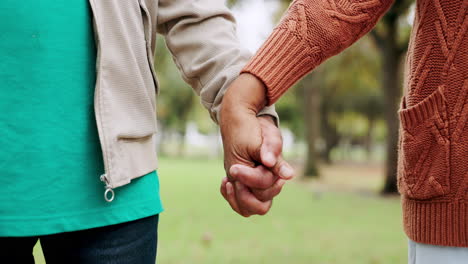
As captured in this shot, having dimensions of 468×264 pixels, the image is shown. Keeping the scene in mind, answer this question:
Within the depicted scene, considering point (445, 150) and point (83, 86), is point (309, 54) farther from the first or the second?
point (83, 86)

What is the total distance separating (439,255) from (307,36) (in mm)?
629

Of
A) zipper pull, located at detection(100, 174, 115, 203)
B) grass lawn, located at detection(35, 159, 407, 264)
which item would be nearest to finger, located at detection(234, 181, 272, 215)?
zipper pull, located at detection(100, 174, 115, 203)

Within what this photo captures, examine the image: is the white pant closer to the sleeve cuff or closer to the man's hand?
the man's hand

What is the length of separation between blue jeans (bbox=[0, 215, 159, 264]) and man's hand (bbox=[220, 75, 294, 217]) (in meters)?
0.28

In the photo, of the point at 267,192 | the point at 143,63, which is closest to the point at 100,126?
the point at 143,63

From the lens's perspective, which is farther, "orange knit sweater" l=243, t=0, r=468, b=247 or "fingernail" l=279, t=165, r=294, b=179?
"fingernail" l=279, t=165, r=294, b=179

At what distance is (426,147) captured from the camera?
1.38 meters

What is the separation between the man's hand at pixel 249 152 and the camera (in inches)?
57.7

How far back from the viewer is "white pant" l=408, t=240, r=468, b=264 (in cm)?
134

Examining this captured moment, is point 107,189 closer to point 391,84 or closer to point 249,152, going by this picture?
point 249,152

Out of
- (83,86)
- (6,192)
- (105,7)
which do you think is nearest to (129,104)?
(83,86)

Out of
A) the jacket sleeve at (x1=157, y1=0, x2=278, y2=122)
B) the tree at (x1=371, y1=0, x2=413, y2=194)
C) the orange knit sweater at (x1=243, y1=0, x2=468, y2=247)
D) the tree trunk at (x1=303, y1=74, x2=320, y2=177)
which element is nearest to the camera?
the orange knit sweater at (x1=243, y1=0, x2=468, y2=247)

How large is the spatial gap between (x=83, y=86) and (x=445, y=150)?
0.88 meters

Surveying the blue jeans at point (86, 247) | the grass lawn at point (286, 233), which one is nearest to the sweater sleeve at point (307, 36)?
the blue jeans at point (86, 247)
